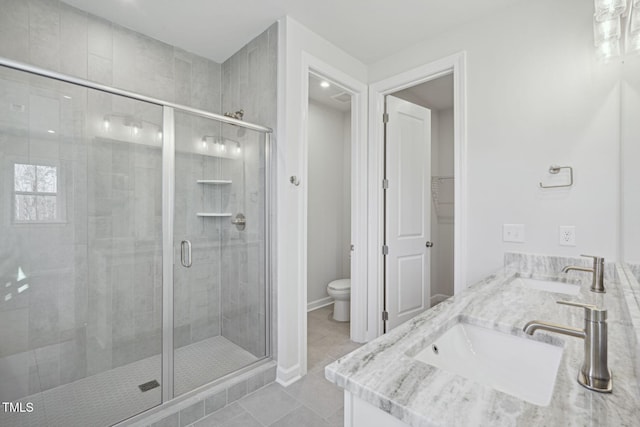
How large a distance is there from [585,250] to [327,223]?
105 inches

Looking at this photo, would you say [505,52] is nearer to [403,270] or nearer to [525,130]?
[525,130]

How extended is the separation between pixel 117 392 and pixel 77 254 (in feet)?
2.99

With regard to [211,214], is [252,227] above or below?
below

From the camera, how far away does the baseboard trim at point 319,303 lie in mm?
3650

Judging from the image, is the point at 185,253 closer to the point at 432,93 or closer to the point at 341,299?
the point at 341,299

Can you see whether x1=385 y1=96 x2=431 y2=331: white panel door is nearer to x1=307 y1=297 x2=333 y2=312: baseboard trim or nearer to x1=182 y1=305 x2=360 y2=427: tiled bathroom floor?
x1=182 y1=305 x2=360 y2=427: tiled bathroom floor

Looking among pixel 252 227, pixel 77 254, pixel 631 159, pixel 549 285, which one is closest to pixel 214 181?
pixel 252 227

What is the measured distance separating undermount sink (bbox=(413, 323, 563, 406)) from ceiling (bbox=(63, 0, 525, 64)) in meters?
2.05

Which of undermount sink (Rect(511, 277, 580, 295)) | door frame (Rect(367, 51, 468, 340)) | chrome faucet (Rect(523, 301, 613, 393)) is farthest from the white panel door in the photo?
chrome faucet (Rect(523, 301, 613, 393))

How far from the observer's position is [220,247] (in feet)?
7.32

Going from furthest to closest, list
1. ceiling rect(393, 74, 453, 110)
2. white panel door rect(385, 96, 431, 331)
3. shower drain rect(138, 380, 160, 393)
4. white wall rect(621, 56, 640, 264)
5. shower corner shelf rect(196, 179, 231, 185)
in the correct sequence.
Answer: ceiling rect(393, 74, 453, 110) < white panel door rect(385, 96, 431, 331) < shower corner shelf rect(196, 179, 231, 185) < shower drain rect(138, 380, 160, 393) < white wall rect(621, 56, 640, 264)

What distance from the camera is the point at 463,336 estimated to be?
3.46 feet

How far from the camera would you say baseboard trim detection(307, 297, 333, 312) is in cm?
365

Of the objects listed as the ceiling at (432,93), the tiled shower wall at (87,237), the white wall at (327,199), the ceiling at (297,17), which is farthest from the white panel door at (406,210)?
the tiled shower wall at (87,237)
